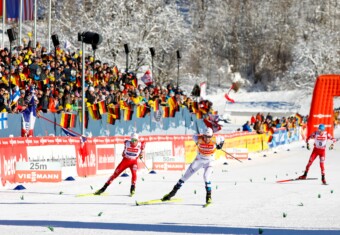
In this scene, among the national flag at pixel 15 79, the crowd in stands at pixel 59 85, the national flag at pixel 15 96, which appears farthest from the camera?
the national flag at pixel 15 79

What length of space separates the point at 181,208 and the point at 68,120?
1026 centimetres

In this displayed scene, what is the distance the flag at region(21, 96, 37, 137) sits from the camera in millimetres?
24984

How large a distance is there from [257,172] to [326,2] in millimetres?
102576

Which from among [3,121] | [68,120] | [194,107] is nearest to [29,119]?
[3,121]

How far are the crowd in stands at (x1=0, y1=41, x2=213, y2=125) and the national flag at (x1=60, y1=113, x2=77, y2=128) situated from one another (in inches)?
13.4

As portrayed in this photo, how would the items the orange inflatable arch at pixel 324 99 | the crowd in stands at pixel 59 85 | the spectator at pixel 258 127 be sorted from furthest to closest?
1. the orange inflatable arch at pixel 324 99
2. the spectator at pixel 258 127
3. the crowd in stands at pixel 59 85

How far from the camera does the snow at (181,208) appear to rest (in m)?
14.7

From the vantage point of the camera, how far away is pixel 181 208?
1844cm

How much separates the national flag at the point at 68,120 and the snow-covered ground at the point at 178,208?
2091 millimetres

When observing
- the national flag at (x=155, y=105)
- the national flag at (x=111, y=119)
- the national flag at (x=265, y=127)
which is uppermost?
the national flag at (x=155, y=105)

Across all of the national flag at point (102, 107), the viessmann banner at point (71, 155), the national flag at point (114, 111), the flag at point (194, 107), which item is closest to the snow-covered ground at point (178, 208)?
the viessmann banner at point (71, 155)

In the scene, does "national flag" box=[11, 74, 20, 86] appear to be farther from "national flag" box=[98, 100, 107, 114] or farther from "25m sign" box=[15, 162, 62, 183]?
"25m sign" box=[15, 162, 62, 183]

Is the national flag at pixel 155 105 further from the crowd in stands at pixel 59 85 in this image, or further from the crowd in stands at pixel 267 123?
the crowd in stands at pixel 267 123

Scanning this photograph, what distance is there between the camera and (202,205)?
19172 millimetres
